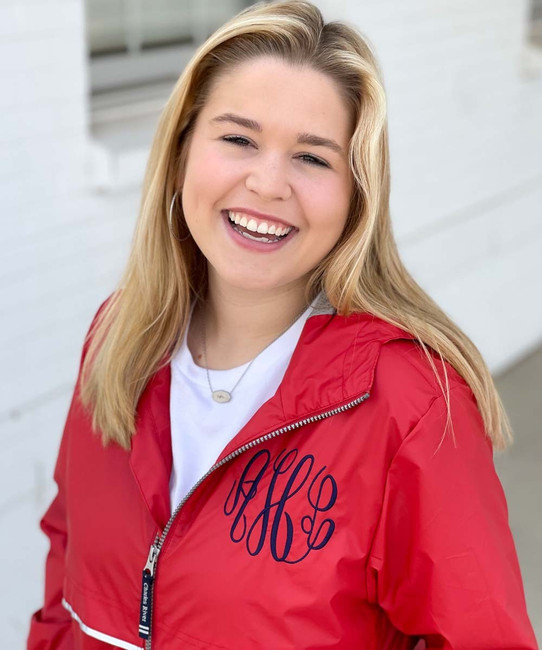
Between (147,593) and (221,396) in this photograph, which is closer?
(147,593)

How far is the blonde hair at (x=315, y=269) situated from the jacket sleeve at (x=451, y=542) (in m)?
0.12

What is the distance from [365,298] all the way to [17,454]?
81.4 inches

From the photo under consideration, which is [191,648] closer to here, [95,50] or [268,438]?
[268,438]

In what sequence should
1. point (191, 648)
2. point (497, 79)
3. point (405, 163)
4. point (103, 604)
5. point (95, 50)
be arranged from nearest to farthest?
point (191, 648), point (103, 604), point (95, 50), point (405, 163), point (497, 79)

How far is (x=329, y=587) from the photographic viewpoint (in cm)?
170

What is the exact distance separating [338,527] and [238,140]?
0.75 metres

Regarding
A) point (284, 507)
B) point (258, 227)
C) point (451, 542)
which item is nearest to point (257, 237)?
point (258, 227)

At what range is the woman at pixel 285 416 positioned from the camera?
1691 mm

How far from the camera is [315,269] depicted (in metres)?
2.05

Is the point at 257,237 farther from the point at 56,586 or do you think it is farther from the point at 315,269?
the point at 56,586

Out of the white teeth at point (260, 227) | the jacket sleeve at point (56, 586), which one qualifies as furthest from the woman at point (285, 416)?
the jacket sleeve at point (56, 586)

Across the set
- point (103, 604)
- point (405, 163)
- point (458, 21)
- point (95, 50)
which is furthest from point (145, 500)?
point (458, 21)

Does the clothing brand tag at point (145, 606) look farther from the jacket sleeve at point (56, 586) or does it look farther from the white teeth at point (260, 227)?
the white teeth at point (260, 227)

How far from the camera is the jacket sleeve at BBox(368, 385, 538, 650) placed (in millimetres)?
1652
